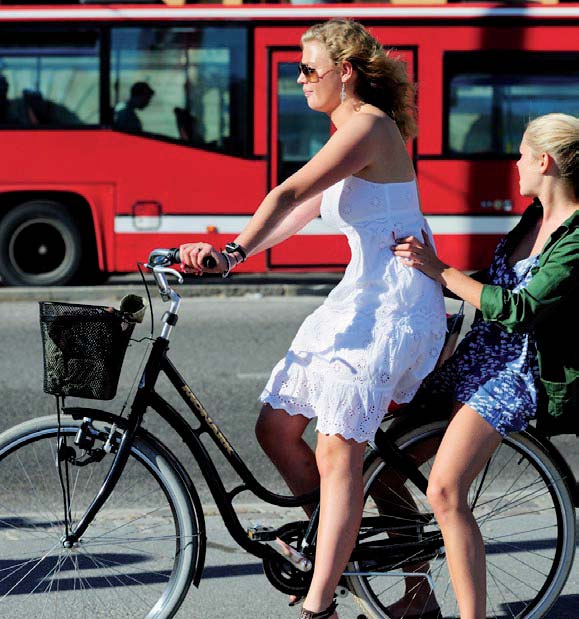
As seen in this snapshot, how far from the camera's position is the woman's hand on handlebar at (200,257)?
3053 mm

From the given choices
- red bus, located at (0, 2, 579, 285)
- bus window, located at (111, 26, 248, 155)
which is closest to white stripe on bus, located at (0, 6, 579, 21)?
red bus, located at (0, 2, 579, 285)

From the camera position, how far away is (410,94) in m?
3.30

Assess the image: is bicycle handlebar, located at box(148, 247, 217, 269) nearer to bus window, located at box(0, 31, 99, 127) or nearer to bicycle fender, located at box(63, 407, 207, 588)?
bicycle fender, located at box(63, 407, 207, 588)

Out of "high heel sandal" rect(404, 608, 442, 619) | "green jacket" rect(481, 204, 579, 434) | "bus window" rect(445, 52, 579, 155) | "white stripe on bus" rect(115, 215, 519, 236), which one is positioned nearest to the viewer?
"green jacket" rect(481, 204, 579, 434)

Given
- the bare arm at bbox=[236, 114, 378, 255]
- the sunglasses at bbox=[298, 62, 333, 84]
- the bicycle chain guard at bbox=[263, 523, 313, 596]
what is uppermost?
the sunglasses at bbox=[298, 62, 333, 84]

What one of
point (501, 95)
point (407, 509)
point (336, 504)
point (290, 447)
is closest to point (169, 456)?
point (290, 447)

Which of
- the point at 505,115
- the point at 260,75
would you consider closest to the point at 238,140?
the point at 260,75

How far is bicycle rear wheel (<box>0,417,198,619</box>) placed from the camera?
→ 3.25 m

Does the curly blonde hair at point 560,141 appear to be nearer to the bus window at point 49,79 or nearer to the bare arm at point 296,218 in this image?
the bare arm at point 296,218

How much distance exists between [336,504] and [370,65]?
1168 millimetres

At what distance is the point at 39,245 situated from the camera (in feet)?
40.1

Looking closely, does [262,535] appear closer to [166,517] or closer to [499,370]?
[166,517]

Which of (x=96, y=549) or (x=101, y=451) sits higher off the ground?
(x=101, y=451)

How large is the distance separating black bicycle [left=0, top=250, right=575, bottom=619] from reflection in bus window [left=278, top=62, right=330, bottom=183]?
862cm
